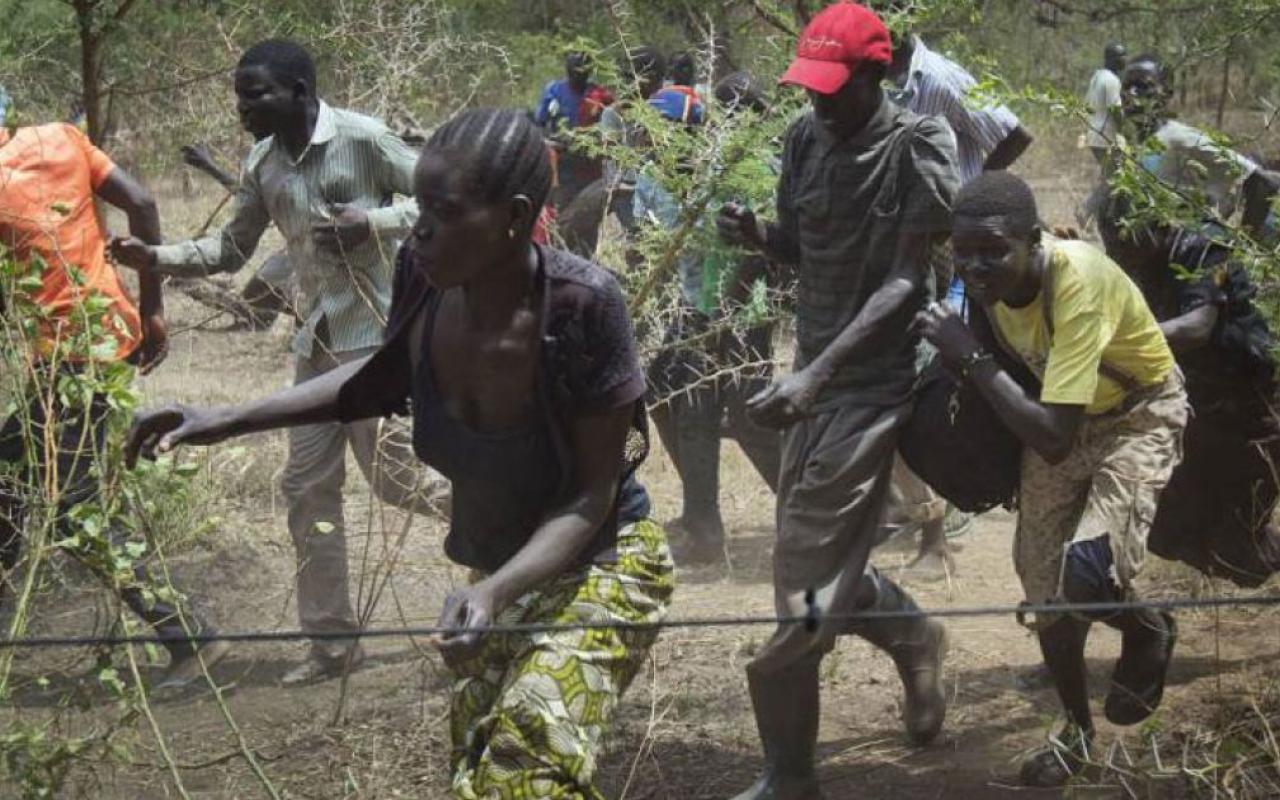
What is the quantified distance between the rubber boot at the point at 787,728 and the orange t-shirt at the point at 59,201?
1938 mm

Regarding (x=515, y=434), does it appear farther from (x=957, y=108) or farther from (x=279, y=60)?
(x=957, y=108)

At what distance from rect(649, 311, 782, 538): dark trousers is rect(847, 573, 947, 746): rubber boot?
2.05 metres

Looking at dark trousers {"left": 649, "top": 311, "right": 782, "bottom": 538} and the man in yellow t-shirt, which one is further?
dark trousers {"left": 649, "top": 311, "right": 782, "bottom": 538}

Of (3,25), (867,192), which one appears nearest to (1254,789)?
(867,192)

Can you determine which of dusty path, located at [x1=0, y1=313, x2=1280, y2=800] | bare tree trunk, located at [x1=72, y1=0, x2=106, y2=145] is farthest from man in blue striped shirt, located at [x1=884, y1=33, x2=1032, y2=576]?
bare tree trunk, located at [x1=72, y1=0, x2=106, y2=145]

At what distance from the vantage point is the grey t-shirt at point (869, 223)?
462 centimetres

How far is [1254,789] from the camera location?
421cm

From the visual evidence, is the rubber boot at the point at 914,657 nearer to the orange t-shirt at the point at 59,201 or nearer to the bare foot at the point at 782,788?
the bare foot at the point at 782,788

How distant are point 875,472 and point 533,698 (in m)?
1.58

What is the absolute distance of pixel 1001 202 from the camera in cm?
423

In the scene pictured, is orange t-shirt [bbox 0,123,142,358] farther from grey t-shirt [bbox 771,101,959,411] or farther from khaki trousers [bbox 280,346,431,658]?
grey t-shirt [bbox 771,101,959,411]

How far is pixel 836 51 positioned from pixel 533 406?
1.48m

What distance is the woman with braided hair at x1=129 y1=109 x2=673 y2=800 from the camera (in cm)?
336

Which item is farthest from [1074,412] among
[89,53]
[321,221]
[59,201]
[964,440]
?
[89,53]
